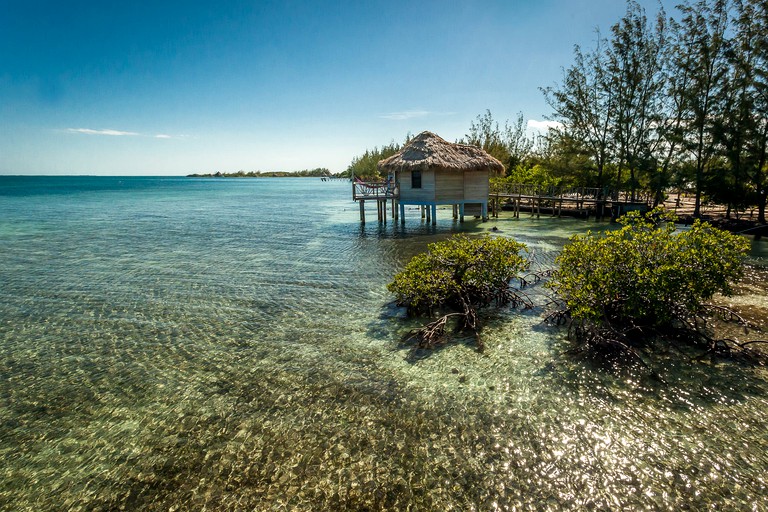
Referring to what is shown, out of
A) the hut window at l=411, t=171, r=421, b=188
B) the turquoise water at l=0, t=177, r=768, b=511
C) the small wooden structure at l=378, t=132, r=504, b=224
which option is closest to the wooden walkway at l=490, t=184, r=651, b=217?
the small wooden structure at l=378, t=132, r=504, b=224

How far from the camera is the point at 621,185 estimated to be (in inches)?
1099

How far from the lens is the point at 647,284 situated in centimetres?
757

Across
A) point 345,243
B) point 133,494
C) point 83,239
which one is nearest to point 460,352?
point 133,494

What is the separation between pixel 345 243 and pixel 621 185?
21230 millimetres

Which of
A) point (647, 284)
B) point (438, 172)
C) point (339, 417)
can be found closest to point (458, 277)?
point (647, 284)

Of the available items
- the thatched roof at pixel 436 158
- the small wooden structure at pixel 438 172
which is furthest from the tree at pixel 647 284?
the small wooden structure at pixel 438 172

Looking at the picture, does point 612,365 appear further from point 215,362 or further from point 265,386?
point 215,362

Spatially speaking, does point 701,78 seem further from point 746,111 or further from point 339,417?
point 339,417

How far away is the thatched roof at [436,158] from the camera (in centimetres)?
2316

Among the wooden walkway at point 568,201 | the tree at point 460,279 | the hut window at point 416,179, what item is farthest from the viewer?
the wooden walkway at point 568,201

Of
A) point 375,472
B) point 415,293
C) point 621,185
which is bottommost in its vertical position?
point 375,472

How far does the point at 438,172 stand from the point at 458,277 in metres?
15.0

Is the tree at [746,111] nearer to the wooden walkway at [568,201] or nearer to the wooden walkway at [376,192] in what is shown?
the wooden walkway at [568,201]

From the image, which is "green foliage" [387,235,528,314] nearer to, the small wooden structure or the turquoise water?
the turquoise water
